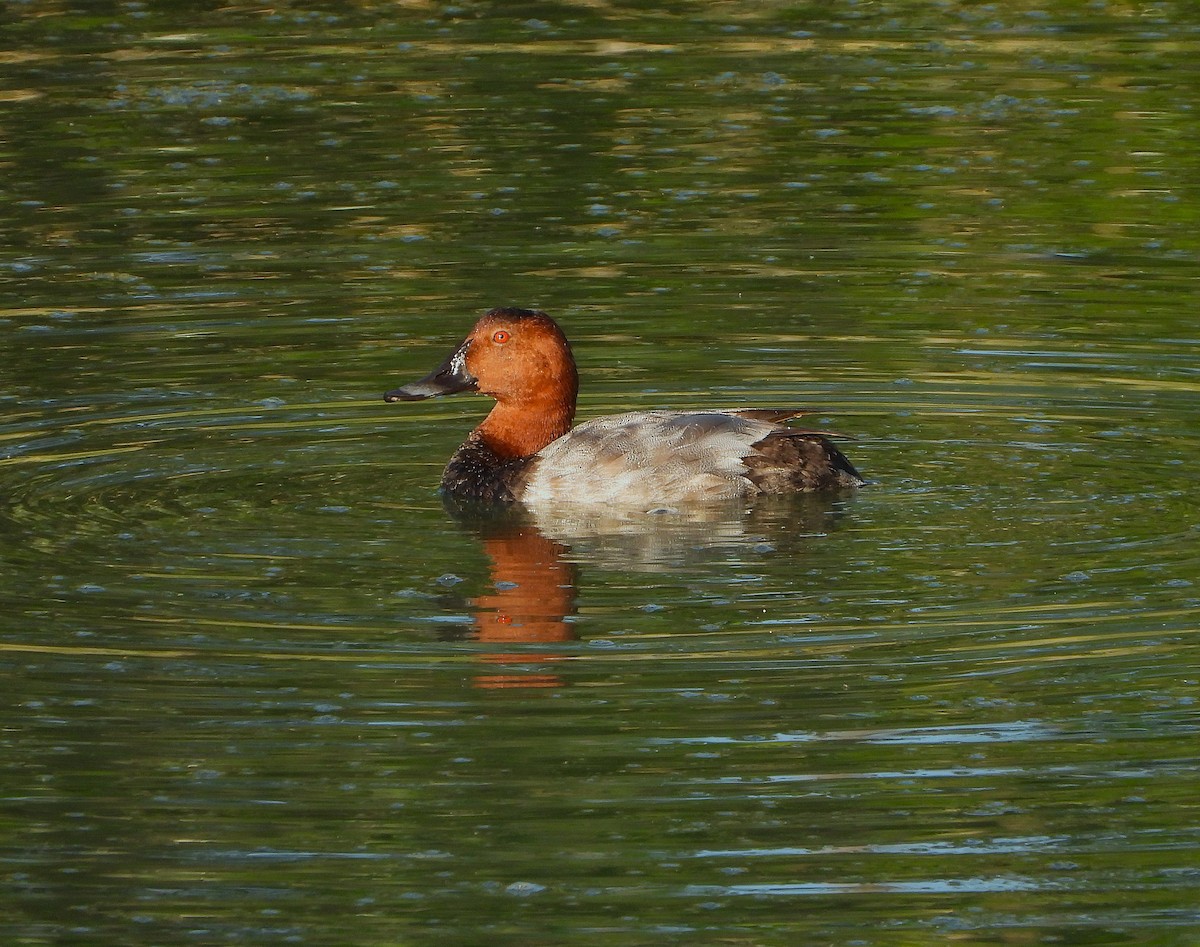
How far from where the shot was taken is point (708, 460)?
10.2m

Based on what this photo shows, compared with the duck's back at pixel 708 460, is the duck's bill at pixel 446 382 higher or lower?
higher

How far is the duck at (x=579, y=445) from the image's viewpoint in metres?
10.2

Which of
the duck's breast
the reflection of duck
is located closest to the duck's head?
the duck's breast

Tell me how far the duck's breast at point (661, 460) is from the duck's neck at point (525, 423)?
0.53 meters

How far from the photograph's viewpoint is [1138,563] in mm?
8891

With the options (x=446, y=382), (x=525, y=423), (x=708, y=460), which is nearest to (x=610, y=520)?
(x=708, y=460)

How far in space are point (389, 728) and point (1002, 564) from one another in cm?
248

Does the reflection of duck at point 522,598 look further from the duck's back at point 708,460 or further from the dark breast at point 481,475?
the duck's back at point 708,460

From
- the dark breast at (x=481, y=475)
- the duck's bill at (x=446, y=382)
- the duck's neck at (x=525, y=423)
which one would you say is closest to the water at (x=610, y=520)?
the dark breast at (x=481, y=475)

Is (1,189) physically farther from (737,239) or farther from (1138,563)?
(1138,563)

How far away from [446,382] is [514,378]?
30cm

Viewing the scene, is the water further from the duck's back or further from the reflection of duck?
the duck's back

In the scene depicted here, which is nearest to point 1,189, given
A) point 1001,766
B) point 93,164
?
point 93,164

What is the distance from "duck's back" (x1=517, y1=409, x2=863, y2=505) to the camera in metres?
10.2
